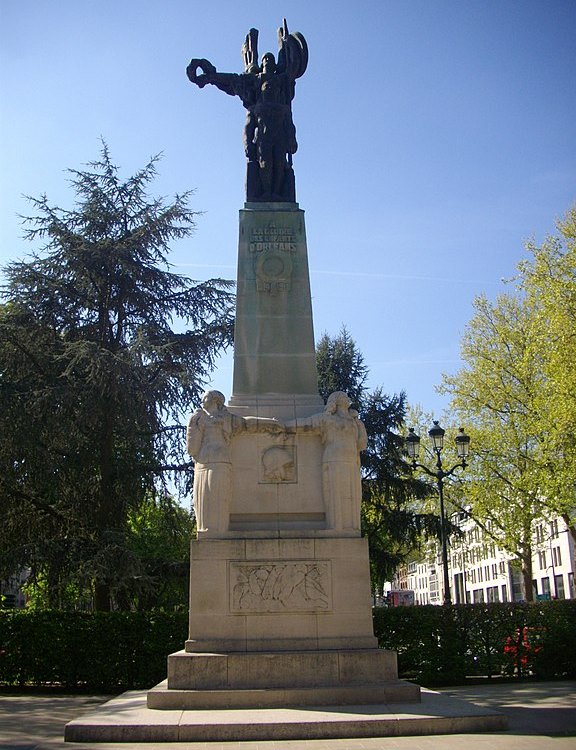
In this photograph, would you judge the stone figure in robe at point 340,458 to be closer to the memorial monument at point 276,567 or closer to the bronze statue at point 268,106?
the memorial monument at point 276,567

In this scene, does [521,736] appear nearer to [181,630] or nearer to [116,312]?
[181,630]

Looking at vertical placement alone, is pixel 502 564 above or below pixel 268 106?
below

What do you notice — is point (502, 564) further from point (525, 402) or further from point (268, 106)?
point (268, 106)

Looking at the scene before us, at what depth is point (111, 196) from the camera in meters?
22.4

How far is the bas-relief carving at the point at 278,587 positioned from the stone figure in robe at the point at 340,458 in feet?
2.52

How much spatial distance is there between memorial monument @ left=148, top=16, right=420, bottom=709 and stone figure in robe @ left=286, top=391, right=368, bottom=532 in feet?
0.05

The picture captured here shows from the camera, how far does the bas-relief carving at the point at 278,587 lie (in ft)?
33.1

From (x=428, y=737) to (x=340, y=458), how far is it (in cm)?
376

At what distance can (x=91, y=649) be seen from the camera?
52.3 feet

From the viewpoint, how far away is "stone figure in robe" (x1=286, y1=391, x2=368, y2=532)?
10.6 metres

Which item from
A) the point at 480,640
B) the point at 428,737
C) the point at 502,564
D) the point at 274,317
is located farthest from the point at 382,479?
the point at 502,564

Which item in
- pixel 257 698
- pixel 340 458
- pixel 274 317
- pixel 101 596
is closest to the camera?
pixel 257 698

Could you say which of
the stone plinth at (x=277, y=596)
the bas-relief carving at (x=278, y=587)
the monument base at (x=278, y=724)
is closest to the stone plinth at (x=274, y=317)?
the stone plinth at (x=277, y=596)

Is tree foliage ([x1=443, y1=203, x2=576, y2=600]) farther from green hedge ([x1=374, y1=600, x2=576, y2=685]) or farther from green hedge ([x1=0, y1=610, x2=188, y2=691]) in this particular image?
green hedge ([x1=0, y1=610, x2=188, y2=691])
